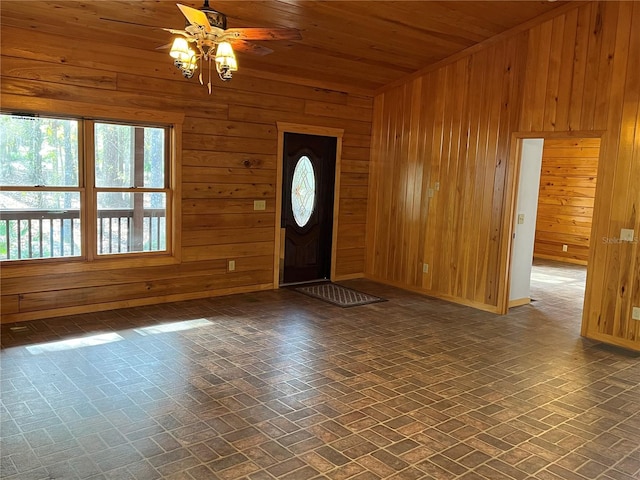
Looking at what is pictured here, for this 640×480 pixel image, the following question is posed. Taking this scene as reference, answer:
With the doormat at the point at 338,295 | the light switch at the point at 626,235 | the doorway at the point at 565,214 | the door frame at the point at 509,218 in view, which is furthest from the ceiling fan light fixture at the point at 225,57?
the doorway at the point at 565,214

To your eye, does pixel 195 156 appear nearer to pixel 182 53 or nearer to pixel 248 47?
pixel 248 47

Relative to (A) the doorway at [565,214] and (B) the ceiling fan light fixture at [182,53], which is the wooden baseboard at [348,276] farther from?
(B) the ceiling fan light fixture at [182,53]

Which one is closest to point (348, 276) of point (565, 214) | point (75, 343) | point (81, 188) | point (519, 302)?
point (519, 302)

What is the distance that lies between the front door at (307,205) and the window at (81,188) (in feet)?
5.42

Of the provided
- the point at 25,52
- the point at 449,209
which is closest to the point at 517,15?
the point at 449,209

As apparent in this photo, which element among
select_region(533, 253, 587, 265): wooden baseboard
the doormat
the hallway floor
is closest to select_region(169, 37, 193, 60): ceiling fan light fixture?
the hallway floor

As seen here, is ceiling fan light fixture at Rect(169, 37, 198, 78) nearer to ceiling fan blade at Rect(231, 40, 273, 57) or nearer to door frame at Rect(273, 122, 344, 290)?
ceiling fan blade at Rect(231, 40, 273, 57)

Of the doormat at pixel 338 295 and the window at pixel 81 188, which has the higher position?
the window at pixel 81 188

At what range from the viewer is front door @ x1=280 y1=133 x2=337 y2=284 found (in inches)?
258

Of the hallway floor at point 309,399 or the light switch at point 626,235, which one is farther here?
the light switch at point 626,235

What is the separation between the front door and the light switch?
3499 mm

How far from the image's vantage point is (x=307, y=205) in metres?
6.78

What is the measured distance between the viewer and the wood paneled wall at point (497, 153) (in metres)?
4.70

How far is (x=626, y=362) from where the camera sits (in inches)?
171
